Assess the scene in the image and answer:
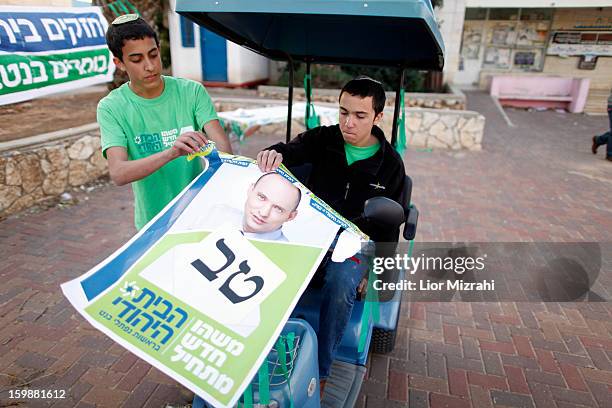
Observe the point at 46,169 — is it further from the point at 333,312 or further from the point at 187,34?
the point at 187,34

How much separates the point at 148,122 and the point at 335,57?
1716 mm

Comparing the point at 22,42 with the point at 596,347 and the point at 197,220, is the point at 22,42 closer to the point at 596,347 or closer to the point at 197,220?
the point at 197,220

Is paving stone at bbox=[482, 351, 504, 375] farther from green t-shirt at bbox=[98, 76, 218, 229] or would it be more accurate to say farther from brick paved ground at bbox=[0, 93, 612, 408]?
green t-shirt at bbox=[98, 76, 218, 229]

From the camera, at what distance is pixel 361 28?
2.72m

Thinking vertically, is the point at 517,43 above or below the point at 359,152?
above

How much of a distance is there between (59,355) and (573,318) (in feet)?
12.9

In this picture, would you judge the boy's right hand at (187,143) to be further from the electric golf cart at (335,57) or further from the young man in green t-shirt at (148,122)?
the electric golf cart at (335,57)

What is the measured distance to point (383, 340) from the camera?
282cm

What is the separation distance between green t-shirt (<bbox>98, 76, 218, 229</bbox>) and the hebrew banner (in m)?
3.46

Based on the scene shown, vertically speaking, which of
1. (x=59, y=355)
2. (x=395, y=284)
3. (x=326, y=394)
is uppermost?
(x=395, y=284)

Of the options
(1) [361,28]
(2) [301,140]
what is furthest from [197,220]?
(1) [361,28]
